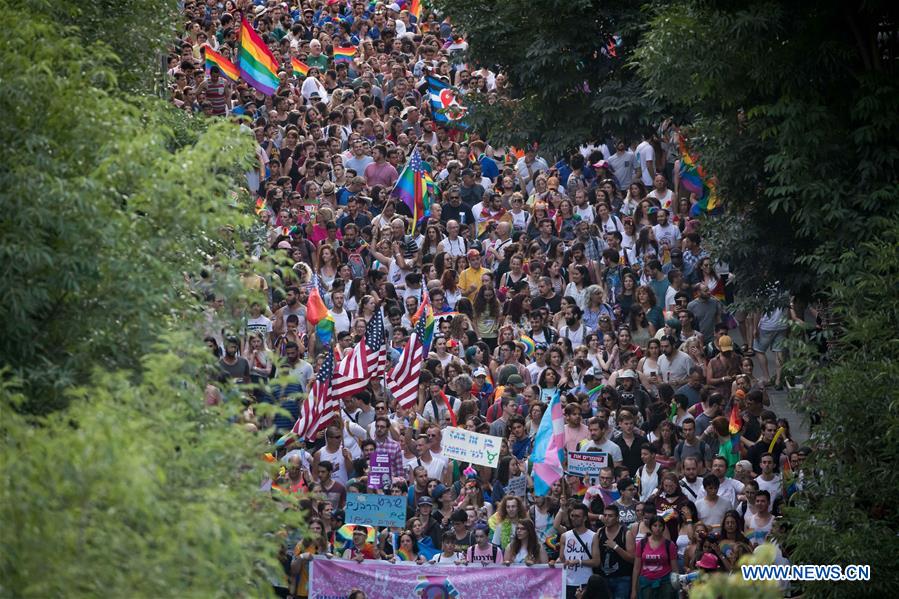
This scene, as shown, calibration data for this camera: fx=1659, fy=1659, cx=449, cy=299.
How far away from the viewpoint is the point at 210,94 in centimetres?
3166

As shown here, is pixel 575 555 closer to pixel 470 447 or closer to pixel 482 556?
pixel 482 556

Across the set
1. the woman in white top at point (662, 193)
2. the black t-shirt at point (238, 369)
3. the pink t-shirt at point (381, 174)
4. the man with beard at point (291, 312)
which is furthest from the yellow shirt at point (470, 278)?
the black t-shirt at point (238, 369)

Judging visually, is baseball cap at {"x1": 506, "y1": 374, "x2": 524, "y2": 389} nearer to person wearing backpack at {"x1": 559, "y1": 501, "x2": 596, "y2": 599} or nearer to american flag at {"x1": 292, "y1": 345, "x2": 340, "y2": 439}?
american flag at {"x1": 292, "y1": 345, "x2": 340, "y2": 439}

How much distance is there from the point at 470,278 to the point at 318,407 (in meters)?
5.06

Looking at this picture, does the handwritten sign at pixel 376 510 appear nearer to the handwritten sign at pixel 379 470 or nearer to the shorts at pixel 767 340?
the handwritten sign at pixel 379 470

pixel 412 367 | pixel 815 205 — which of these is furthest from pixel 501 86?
pixel 815 205

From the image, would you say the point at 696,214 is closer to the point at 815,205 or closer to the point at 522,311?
the point at 522,311

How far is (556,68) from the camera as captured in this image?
80.1 ft

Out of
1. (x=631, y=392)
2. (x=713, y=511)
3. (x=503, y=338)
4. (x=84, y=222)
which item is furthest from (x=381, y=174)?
(x=84, y=222)

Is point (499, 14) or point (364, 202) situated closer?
point (499, 14)

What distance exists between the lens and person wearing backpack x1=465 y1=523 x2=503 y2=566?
18422 millimetres

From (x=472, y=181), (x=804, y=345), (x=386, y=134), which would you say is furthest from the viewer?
(x=386, y=134)

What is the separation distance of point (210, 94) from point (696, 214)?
33.6 ft

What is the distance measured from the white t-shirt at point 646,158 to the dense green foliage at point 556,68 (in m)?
3.27
